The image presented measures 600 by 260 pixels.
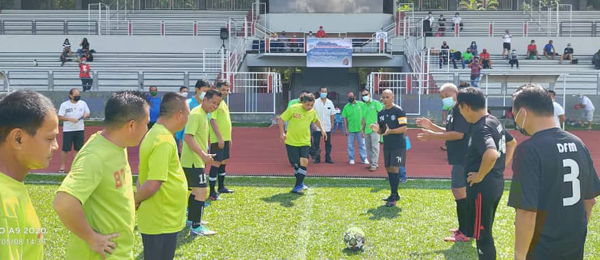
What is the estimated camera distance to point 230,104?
23812mm

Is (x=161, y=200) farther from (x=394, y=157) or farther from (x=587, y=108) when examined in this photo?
(x=587, y=108)

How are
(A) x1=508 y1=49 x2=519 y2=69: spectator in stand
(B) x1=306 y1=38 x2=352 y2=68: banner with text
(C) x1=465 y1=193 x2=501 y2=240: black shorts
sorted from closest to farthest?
(C) x1=465 y1=193 x2=501 y2=240: black shorts → (B) x1=306 y1=38 x2=352 y2=68: banner with text → (A) x1=508 y1=49 x2=519 y2=69: spectator in stand

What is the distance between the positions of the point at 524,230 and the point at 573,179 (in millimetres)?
454

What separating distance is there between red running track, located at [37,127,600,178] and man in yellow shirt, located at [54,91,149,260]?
31.0ft

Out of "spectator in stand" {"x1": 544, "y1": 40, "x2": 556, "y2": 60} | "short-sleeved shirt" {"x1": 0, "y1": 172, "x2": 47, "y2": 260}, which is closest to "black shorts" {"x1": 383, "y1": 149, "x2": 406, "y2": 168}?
"short-sleeved shirt" {"x1": 0, "y1": 172, "x2": 47, "y2": 260}

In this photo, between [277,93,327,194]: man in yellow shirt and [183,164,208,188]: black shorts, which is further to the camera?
[277,93,327,194]: man in yellow shirt

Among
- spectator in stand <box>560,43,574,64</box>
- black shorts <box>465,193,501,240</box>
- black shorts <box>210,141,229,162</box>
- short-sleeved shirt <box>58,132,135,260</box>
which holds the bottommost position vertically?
black shorts <box>465,193,501,240</box>

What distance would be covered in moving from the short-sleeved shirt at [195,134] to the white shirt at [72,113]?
519 cm

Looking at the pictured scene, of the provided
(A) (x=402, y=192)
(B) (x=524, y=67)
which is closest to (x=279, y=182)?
(A) (x=402, y=192)

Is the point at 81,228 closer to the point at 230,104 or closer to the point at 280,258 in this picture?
the point at 280,258

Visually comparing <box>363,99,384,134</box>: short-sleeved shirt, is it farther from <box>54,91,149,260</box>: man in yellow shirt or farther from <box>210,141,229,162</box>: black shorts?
<box>54,91,149,260</box>: man in yellow shirt

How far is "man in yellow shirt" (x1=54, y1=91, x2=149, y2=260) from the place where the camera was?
3.42 meters

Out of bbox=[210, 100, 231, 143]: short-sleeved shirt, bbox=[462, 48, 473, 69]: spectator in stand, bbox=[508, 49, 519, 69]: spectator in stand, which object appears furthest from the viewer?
bbox=[508, 49, 519, 69]: spectator in stand

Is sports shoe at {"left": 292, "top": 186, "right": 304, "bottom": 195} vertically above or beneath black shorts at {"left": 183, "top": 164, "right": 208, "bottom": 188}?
beneath
